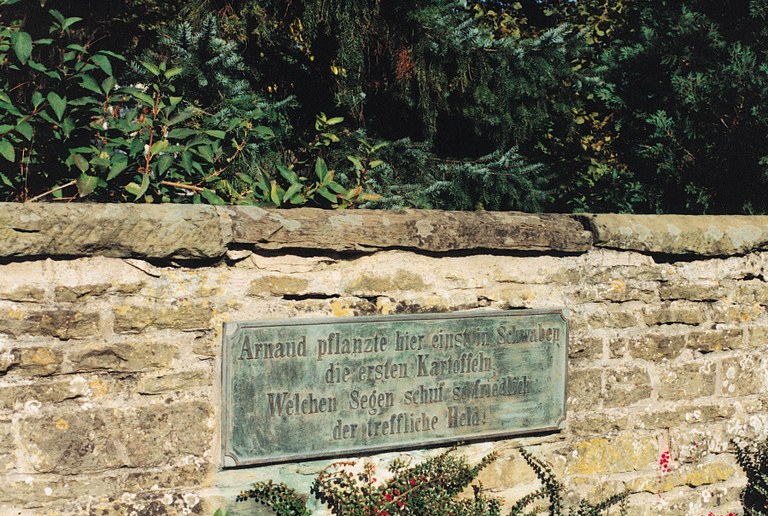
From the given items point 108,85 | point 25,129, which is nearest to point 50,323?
point 25,129

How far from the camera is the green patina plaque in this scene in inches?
113

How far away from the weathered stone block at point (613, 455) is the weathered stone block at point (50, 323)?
2.11 m

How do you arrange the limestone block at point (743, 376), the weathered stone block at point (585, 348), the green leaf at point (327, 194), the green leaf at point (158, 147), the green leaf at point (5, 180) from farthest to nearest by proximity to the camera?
the limestone block at point (743, 376) → the weathered stone block at point (585, 348) → the green leaf at point (327, 194) → the green leaf at point (158, 147) → the green leaf at point (5, 180)

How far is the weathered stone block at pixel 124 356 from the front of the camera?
265 centimetres

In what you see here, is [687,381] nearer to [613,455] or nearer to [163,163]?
[613,455]

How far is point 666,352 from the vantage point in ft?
12.3

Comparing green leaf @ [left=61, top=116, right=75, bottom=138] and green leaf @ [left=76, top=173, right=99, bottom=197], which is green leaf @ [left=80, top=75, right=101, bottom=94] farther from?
green leaf @ [left=76, top=173, right=99, bottom=197]

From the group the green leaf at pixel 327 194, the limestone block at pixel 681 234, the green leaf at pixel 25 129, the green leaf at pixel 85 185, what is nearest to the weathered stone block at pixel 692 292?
the limestone block at pixel 681 234

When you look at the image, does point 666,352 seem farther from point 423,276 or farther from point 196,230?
point 196,230

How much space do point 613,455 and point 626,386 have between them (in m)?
0.32

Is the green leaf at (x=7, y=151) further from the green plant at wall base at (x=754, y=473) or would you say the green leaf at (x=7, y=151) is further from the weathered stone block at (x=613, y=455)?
the green plant at wall base at (x=754, y=473)

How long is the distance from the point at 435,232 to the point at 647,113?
11.1ft

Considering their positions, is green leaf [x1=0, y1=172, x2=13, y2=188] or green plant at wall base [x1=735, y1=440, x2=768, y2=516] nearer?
green leaf [x1=0, y1=172, x2=13, y2=188]

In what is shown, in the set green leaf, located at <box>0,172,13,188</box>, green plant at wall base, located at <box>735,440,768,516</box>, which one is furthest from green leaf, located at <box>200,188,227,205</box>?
green plant at wall base, located at <box>735,440,768,516</box>
